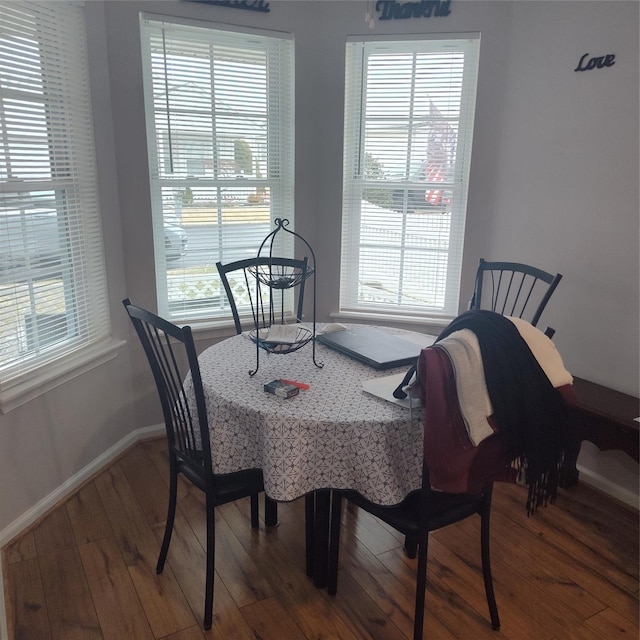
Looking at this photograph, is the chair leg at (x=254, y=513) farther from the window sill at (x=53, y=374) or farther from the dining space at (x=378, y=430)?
the window sill at (x=53, y=374)

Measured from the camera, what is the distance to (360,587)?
1959mm

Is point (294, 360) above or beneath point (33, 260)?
beneath

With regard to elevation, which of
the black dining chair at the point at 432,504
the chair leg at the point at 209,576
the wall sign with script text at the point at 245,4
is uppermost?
the wall sign with script text at the point at 245,4

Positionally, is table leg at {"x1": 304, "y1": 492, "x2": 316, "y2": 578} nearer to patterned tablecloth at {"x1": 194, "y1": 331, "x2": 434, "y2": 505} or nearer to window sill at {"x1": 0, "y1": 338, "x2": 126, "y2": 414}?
patterned tablecloth at {"x1": 194, "y1": 331, "x2": 434, "y2": 505}

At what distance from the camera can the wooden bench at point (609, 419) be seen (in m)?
2.18

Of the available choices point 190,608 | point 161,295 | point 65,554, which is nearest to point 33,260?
point 161,295

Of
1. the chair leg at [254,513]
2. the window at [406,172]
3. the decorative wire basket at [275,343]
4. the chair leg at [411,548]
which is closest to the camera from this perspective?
the decorative wire basket at [275,343]

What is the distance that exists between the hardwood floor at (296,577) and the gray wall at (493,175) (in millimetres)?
302

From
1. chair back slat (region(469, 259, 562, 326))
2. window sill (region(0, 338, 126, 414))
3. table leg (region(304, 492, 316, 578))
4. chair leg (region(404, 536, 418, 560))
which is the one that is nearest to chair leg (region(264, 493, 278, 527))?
table leg (region(304, 492, 316, 578))

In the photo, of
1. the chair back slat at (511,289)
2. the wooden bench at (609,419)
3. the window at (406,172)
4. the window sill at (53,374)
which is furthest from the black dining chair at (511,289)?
the window sill at (53,374)

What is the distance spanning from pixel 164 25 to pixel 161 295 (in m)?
1.35

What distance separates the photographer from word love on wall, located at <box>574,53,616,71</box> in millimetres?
2418

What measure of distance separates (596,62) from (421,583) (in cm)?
234

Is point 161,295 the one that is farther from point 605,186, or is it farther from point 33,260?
point 605,186
